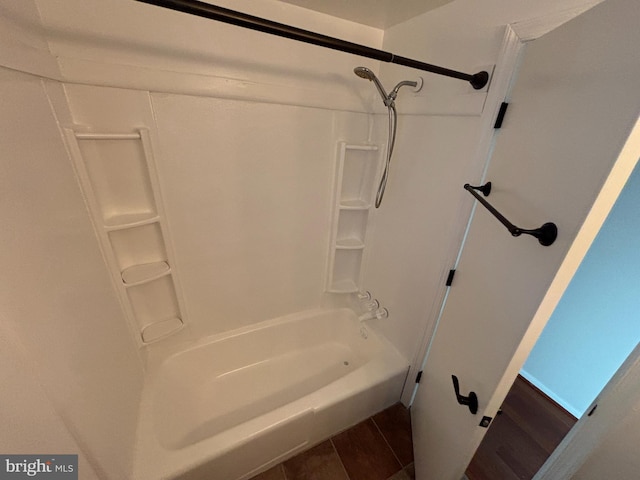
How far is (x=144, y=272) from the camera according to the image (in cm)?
126

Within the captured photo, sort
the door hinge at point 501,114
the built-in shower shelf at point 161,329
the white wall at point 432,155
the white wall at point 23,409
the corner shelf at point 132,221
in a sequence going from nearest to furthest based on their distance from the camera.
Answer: the white wall at point 23,409 < the door hinge at point 501,114 < the white wall at point 432,155 < the corner shelf at point 132,221 < the built-in shower shelf at point 161,329

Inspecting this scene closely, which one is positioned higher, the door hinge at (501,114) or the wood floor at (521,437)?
the door hinge at (501,114)

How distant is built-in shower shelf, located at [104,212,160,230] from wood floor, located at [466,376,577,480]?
204 centimetres

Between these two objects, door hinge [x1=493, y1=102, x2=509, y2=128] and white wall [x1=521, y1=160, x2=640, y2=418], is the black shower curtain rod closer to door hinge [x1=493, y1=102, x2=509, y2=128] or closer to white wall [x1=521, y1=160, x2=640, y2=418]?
door hinge [x1=493, y1=102, x2=509, y2=128]

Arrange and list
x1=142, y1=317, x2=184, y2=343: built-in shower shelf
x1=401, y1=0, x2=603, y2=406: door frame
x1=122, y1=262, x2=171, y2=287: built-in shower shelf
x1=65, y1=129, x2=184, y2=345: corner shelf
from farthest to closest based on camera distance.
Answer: x1=142, y1=317, x2=184, y2=343: built-in shower shelf, x1=122, y1=262, x2=171, y2=287: built-in shower shelf, x1=65, y1=129, x2=184, y2=345: corner shelf, x1=401, y1=0, x2=603, y2=406: door frame

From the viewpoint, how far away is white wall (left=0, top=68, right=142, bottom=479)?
1.70 ft

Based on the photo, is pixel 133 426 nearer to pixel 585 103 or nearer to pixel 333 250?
pixel 333 250

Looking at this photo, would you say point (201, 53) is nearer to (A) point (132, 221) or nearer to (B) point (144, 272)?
(A) point (132, 221)

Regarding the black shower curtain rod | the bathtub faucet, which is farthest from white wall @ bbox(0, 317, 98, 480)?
the bathtub faucet

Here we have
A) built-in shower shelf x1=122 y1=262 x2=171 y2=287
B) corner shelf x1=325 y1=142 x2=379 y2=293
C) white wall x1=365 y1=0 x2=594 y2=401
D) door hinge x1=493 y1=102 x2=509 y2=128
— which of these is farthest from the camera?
corner shelf x1=325 y1=142 x2=379 y2=293

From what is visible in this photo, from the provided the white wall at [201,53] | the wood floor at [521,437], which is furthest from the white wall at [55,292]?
the wood floor at [521,437]

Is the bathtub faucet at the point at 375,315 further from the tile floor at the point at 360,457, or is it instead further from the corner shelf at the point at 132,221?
the corner shelf at the point at 132,221

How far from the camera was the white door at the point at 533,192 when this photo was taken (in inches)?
19.7

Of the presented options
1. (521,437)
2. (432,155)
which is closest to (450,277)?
(432,155)
